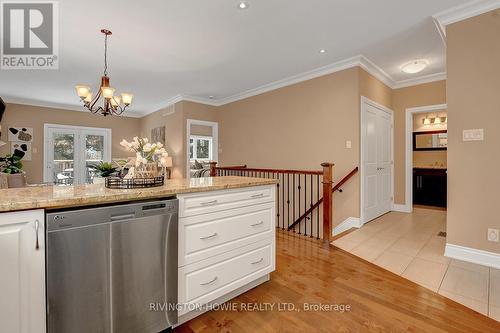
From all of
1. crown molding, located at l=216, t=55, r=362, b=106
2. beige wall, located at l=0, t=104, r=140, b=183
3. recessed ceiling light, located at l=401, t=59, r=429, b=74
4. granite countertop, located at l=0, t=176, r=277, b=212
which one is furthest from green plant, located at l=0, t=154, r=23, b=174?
recessed ceiling light, located at l=401, t=59, r=429, b=74

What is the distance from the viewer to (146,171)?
1.74 m

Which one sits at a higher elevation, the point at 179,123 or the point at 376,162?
the point at 179,123

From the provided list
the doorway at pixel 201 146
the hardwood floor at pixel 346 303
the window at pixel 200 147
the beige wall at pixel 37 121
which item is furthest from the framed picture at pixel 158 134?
the hardwood floor at pixel 346 303

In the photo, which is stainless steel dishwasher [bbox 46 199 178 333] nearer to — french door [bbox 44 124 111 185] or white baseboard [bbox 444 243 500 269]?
white baseboard [bbox 444 243 500 269]

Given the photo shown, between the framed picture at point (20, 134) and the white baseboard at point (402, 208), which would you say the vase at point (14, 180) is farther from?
the white baseboard at point (402, 208)

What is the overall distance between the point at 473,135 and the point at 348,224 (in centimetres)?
197

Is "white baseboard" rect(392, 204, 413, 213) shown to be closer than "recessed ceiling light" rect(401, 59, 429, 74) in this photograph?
No

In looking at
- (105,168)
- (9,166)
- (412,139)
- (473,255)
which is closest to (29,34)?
(105,168)

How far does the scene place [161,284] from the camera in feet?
4.90

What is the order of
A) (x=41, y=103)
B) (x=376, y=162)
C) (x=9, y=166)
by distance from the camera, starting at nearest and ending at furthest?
1. (x=9, y=166)
2. (x=376, y=162)
3. (x=41, y=103)

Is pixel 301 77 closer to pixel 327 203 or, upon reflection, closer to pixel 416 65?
pixel 416 65

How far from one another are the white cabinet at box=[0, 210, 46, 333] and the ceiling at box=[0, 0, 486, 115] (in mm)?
2293

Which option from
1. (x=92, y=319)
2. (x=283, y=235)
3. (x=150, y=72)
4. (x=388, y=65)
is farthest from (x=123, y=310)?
(x=388, y=65)

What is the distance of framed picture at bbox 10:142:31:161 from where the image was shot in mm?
6145
